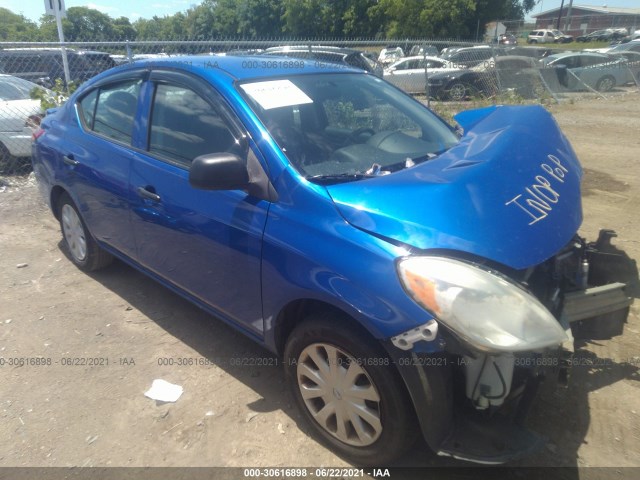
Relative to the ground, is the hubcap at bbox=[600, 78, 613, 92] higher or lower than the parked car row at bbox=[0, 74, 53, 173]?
higher

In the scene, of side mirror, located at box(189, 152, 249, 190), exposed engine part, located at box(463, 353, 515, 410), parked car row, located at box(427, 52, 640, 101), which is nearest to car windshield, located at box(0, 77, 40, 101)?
side mirror, located at box(189, 152, 249, 190)

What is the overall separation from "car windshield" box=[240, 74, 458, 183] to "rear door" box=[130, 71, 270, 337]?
0.80ft

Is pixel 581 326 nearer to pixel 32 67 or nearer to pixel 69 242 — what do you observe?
pixel 69 242

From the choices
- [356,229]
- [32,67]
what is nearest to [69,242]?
[356,229]

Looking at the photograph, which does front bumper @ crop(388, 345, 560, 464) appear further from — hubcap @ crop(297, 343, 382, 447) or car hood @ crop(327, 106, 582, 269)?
car hood @ crop(327, 106, 582, 269)

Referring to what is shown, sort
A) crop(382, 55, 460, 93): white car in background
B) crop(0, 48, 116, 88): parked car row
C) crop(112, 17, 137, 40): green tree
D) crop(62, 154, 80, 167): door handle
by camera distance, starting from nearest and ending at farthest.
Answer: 1. crop(62, 154, 80, 167): door handle
2. crop(0, 48, 116, 88): parked car row
3. crop(382, 55, 460, 93): white car in background
4. crop(112, 17, 137, 40): green tree

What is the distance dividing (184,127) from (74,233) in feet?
6.44

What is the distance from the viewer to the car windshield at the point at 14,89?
778 cm

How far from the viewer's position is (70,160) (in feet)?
13.1

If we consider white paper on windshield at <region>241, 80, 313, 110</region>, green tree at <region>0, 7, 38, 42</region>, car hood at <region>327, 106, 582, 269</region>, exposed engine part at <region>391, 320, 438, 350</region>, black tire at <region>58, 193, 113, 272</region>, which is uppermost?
green tree at <region>0, 7, 38, 42</region>

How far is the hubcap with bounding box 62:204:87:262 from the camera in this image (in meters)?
4.30

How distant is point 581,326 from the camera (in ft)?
8.55

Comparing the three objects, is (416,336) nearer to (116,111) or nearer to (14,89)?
(116,111)

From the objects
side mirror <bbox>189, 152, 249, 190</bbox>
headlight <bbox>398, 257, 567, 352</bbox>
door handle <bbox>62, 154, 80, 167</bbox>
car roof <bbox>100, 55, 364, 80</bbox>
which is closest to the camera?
headlight <bbox>398, 257, 567, 352</bbox>
